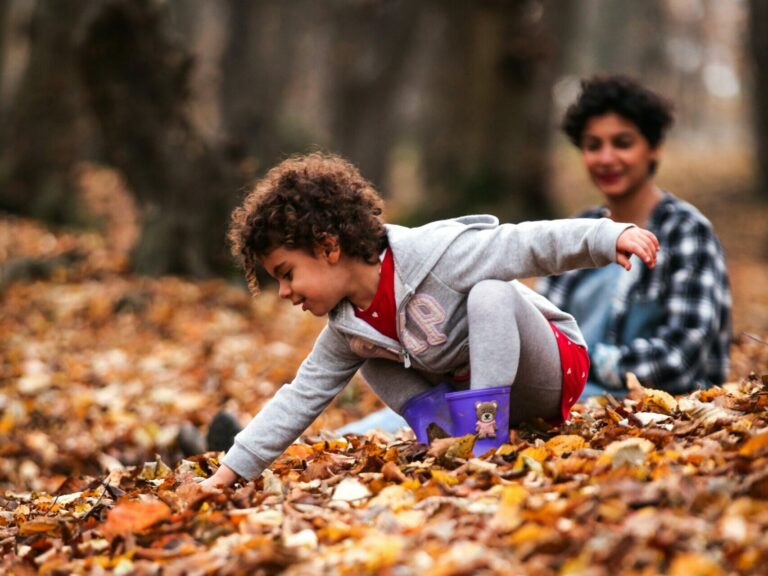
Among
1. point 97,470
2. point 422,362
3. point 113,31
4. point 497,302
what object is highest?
point 113,31

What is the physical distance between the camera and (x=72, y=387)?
211 inches

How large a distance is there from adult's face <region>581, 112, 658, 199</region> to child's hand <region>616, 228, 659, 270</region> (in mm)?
1577

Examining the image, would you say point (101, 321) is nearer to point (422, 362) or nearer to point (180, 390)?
point (180, 390)

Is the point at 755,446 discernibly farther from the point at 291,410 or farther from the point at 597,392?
the point at 597,392

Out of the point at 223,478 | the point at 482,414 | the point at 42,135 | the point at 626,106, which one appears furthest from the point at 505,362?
the point at 42,135

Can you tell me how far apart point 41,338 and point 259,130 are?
360 inches

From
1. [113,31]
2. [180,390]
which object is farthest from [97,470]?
[113,31]

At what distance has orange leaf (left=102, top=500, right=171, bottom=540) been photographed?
2377mm

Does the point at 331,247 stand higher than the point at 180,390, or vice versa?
the point at 331,247

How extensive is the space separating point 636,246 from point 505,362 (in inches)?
19.1

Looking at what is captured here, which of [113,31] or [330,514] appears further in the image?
[113,31]

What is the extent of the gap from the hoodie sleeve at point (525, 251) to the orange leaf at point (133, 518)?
1025 millimetres

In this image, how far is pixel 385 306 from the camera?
2770 millimetres

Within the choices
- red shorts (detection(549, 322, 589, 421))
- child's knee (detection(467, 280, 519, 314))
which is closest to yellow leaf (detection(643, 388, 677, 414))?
red shorts (detection(549, 322, 589, 421))
